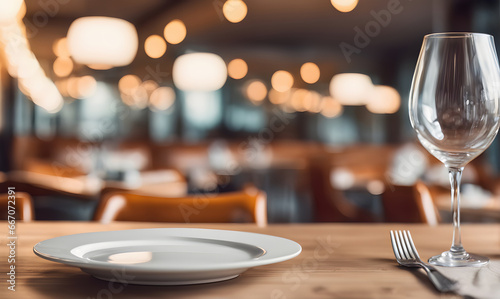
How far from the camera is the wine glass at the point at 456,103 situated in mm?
592

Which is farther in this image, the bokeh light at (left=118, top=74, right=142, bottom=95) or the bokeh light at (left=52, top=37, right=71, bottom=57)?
the bokeh light at (left=118, top=74, right=142, bottom=95)

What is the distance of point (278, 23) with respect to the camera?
8.02m

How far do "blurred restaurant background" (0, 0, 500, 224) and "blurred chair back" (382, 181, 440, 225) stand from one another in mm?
3069

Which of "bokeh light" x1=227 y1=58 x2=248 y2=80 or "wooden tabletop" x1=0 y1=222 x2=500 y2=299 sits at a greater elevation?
"bokeh light" x1=227 y1=58 x2=248 y2=80

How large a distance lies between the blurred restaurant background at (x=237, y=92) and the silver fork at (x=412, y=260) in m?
3.90

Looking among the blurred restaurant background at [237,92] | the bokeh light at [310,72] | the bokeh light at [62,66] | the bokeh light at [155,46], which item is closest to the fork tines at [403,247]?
the blurred restaurant background at [237,92]

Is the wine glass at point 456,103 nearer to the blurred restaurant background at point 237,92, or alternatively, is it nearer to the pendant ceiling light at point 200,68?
the blurred restaurant background at point 237,92

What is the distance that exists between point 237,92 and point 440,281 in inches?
334

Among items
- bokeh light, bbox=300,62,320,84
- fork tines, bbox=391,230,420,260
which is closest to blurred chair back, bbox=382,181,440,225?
fork tines, bbox=391,230,420,260

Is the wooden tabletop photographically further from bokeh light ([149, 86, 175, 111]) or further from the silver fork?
bokeh light ([149, 86, 175, 111])

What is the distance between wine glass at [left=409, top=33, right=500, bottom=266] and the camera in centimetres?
59

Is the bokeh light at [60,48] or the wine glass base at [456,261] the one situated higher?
the bokeh light at [60,48]

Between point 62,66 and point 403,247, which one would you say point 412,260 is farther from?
point 62,66

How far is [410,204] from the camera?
147 cm
